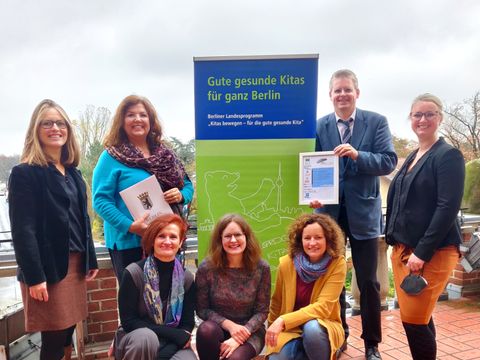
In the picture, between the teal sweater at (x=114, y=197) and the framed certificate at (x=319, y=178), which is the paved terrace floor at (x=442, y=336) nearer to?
the teal sweater at (x=114, y=197)

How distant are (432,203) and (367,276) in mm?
790

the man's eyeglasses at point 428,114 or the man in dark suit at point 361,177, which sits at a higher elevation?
the man's eyeglasses at point 428,114

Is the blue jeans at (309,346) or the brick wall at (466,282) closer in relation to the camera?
the blue jeans at (309,346)

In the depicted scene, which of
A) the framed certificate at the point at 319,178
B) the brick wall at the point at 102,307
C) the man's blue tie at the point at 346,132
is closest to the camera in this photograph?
the framed certificate at the point at 319,178

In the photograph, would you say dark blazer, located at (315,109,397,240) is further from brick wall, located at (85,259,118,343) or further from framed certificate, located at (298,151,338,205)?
brick wall, located at (85,259,118,343)

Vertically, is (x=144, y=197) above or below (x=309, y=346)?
above

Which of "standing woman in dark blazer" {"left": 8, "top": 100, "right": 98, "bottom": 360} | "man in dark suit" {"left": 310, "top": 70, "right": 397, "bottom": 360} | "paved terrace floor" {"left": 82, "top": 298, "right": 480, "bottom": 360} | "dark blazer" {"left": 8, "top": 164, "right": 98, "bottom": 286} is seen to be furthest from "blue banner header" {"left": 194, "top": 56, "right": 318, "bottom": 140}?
"paved terrace floor" {"left": 82, "top": 298, "right": 480, "bottom": 360}

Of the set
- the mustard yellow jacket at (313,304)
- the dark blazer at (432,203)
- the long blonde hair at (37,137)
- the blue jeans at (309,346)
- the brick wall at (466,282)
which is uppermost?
the long blonde hair at (37,137)

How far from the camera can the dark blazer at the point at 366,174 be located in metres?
2.78

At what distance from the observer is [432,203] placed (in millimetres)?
2330

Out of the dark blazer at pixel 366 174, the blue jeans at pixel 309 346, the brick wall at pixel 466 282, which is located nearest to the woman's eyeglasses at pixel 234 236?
the blue jeans at pixel 309 346

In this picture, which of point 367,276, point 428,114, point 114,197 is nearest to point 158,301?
point 114,197

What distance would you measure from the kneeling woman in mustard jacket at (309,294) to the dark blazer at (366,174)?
23 cm

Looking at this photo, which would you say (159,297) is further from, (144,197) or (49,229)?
(49,229)
